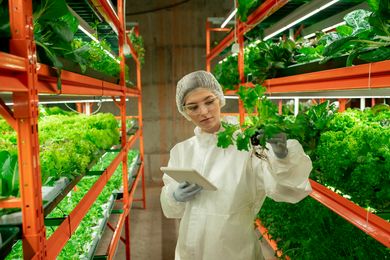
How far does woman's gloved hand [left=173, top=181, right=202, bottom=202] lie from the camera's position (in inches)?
88.2

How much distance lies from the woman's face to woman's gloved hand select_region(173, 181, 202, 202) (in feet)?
1.31

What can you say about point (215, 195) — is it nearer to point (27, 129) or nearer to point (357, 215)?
point (357, 215)

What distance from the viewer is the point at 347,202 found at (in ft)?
6.06

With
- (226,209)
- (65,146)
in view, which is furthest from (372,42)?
(65,146)

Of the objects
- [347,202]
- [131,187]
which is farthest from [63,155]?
[131,187]

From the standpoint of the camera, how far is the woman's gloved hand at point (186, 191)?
2240 millimetres

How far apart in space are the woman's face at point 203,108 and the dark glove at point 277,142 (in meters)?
0.67

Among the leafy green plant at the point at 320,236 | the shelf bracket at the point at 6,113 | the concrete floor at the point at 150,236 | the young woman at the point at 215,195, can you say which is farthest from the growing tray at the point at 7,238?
the concrete floor at the point at 150,236

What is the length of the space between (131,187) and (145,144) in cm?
381

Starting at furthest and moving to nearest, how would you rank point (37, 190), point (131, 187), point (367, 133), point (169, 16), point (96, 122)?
point (169, 16) < point (131, 187) < point (96, 122) < point (367, 133) < point (37, 190)

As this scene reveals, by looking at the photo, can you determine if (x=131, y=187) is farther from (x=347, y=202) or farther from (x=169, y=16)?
(x=169, y=16)

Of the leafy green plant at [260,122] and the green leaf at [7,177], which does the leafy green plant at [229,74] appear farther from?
the green leaf at [7,177]

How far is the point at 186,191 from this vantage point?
7.38 ft

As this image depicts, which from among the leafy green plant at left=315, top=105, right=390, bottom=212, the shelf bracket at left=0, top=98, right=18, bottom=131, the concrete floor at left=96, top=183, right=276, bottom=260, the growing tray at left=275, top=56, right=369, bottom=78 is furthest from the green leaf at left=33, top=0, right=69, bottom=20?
the concrete floor at left=96, top=183, right=276, bottom=260
